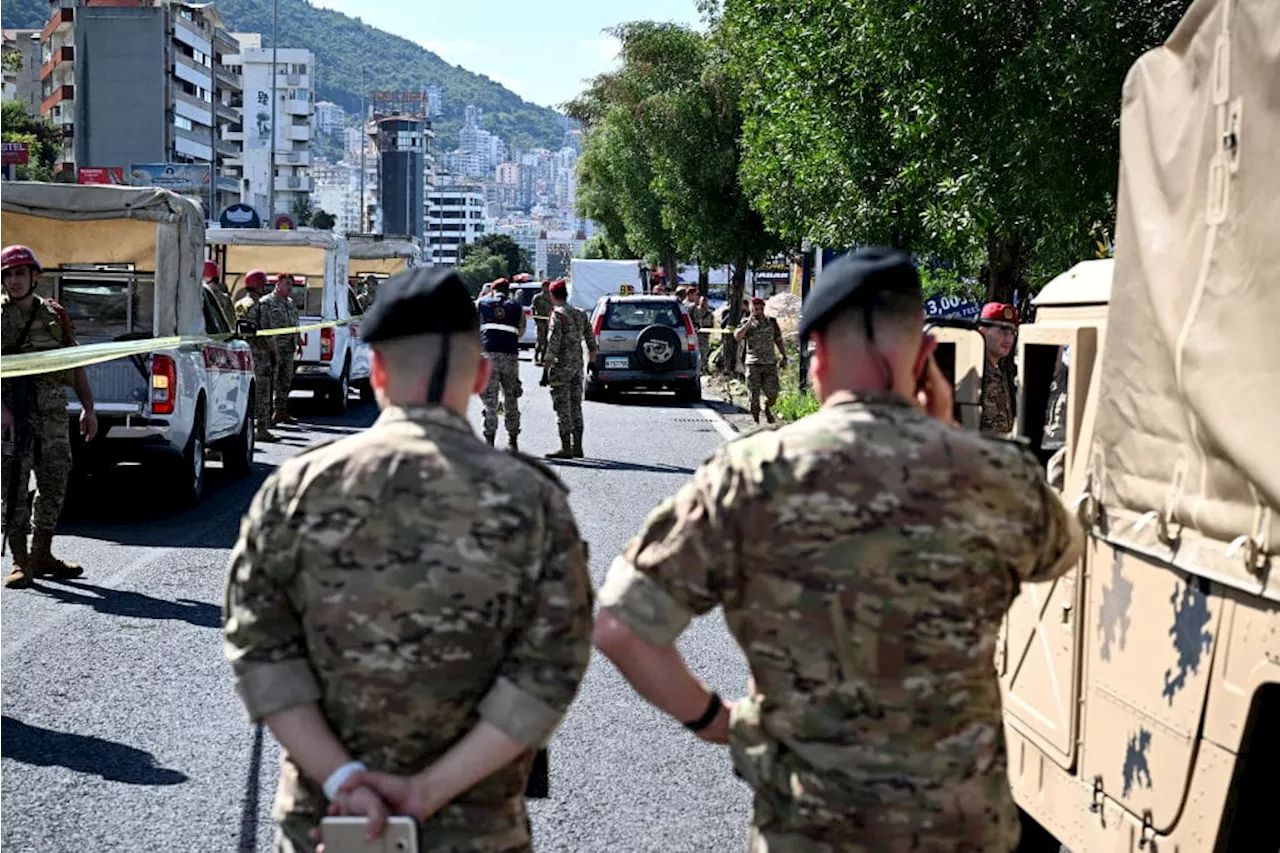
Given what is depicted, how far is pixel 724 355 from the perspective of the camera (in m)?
36.1

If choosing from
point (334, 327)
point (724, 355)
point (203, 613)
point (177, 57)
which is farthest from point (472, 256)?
point (203, 613)

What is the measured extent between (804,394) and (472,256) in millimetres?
154526

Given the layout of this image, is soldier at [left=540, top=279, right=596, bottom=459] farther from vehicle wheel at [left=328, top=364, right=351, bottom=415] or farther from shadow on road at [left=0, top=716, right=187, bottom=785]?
shadow on road at [left=0, top=716, right=187, bottom=785]

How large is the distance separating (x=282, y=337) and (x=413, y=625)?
19.0 meters

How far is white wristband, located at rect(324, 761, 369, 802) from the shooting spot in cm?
307

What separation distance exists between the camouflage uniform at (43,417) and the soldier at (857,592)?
26.4 feet

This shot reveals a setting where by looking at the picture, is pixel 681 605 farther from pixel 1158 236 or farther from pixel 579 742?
pixel 579 742

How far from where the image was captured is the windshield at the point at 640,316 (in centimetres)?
2873

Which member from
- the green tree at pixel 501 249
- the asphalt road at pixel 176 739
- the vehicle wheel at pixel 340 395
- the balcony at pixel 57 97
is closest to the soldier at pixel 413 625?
the asphalt road at pixel 176 739

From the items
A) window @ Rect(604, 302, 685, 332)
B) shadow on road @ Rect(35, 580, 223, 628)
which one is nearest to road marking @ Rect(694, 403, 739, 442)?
window @ Rect(604, 302, 685, 332)

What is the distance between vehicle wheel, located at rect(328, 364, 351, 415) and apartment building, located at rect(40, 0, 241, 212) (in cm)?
3238

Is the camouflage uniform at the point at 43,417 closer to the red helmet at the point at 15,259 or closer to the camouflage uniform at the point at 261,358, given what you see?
the red helmet at the point at 15,259

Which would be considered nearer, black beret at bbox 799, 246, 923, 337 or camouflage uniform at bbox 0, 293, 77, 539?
black beret at bbox 799, 246, 923, 337

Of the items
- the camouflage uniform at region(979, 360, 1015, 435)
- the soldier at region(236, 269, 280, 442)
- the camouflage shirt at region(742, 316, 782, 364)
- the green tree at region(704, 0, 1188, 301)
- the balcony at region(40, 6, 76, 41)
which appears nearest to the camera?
the camouflage uniform at region(979, 360, 1015, 435)
